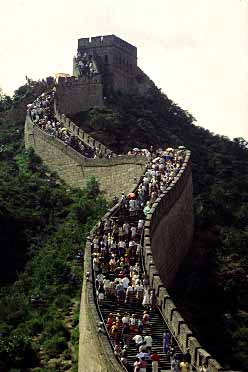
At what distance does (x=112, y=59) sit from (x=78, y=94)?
986cm

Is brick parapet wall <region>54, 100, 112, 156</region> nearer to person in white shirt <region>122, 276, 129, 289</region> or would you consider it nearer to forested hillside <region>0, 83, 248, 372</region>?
forested hillside <region>0, 83, 248, 372</region>

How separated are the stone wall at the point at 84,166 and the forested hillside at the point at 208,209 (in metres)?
4.15

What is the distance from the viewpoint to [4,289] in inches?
1175

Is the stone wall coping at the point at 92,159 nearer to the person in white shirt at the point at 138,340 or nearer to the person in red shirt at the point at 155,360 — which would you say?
the person in white shirt at the point at 138,340

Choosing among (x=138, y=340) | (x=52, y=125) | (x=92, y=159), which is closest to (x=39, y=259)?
(x=92, y=159)

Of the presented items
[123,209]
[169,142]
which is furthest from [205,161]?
[123,209]

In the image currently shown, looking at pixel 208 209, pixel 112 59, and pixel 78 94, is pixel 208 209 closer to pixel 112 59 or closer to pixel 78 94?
pixel 78 94

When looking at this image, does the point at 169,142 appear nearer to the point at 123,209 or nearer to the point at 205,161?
the point at 205,161

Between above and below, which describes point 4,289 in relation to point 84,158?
below

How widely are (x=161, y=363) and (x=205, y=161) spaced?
4045 cm

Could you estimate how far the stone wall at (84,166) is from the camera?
130 ft

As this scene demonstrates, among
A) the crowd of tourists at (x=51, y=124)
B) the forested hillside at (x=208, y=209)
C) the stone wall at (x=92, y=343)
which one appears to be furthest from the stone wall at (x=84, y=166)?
the stone wall at (x=92, y=343)

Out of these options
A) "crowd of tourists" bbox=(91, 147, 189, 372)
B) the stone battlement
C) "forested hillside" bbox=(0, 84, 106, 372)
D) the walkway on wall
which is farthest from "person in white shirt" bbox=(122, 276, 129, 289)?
the stone battlement

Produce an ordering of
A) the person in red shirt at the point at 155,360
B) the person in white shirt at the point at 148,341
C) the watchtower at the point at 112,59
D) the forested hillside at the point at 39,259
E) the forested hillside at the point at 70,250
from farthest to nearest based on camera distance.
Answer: the watchtower at the point at 112,59, the forested hillside at the point at 70,250, the forested hillside at the point at 39,259, the person in white shirt at the point at 148,341, the person in red shirt at the point at 155,360
